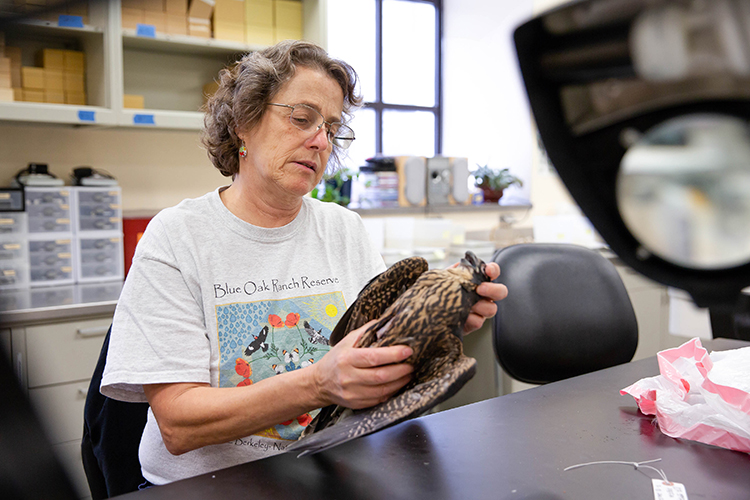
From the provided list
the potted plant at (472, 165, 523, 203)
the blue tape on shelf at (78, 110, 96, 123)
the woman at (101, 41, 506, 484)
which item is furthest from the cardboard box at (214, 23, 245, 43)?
the potted plant at (472, 165, 523, 203)

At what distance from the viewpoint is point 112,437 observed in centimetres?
120

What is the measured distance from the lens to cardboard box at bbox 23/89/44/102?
2307 millimetres

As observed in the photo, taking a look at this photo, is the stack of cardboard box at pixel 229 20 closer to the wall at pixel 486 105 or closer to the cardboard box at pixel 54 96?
the cardboard box at pixel 54 96

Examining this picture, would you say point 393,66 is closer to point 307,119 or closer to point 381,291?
point 307,119

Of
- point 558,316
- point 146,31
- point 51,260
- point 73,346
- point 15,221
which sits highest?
point 146,31

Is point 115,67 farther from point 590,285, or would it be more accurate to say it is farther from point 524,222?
point 524,222

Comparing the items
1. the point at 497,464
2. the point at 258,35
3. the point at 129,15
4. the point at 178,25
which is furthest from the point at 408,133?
the point at 129,15

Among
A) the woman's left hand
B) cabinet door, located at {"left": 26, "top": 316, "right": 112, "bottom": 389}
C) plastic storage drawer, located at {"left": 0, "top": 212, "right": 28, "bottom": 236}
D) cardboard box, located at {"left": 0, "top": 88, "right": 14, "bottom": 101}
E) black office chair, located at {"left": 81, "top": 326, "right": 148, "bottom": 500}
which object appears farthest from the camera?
plastic storage drawer, located at {"left": 0, "top": 212, "right": 28, "bottom": 236}

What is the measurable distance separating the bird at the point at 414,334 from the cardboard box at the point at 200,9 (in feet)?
6.93

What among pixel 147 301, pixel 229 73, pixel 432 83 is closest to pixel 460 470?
pixel 147 301

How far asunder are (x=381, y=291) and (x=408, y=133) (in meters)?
3.83

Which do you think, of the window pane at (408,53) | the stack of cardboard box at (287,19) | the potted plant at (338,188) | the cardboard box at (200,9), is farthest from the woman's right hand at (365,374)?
the window pane at (408,53)

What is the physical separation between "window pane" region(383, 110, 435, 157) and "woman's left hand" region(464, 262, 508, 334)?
3.50 metres

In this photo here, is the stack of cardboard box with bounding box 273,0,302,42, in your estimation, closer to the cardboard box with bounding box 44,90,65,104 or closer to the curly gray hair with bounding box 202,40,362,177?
the cardboard box with bounding box 44,90,65,104
